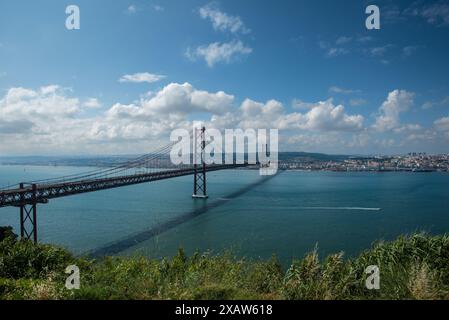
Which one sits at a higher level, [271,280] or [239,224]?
[271,280]

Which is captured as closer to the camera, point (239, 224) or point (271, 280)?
point (271, 280)

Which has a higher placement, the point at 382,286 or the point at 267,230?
the point at 382,286

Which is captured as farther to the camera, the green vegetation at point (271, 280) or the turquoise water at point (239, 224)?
the turquoise water at point (239, 224)

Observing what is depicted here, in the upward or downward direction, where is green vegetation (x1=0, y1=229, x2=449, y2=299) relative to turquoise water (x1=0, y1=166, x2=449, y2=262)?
upward

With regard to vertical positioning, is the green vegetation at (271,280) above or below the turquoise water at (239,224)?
above

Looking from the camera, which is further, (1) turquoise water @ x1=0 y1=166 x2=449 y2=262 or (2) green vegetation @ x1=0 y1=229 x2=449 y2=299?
(1) turquoise water @ x1=0 y1=166 x2=449 y2=262
